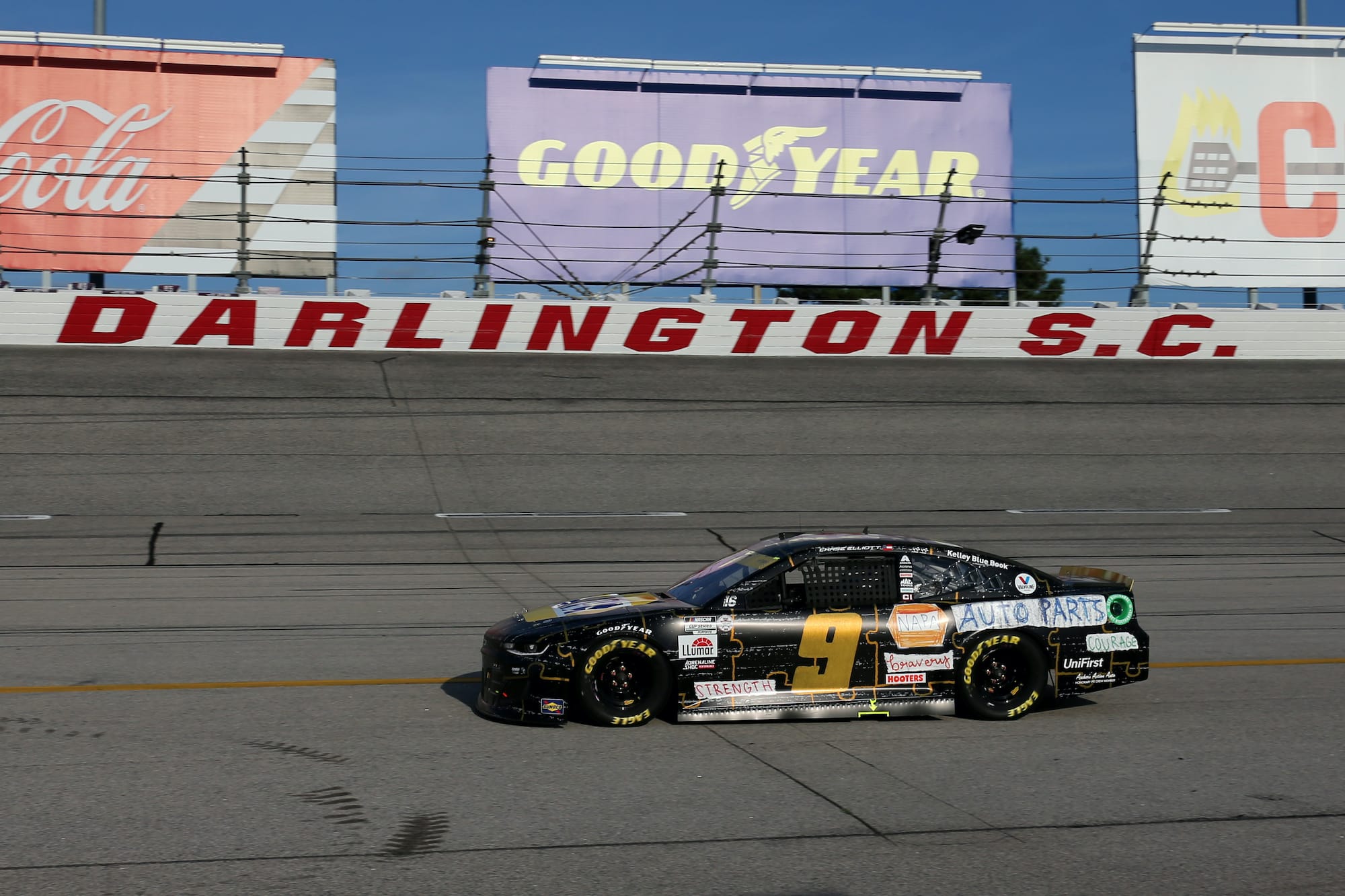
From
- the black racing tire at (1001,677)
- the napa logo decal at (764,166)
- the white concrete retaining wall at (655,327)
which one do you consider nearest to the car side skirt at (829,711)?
the black racing tire at (1001,677)

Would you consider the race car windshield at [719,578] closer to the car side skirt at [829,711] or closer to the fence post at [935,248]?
the car side skirt at [829,711]

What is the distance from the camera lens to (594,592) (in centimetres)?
1191

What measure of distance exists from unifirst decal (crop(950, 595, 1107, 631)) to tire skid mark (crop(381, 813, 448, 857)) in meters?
3.60

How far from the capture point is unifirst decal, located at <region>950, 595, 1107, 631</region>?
7.75 meters

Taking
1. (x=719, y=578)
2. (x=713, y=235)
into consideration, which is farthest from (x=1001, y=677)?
(x=713, y=235)

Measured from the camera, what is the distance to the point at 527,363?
20453 millimetres

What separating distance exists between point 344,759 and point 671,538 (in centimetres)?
871

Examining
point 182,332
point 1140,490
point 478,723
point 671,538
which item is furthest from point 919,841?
point 182,332

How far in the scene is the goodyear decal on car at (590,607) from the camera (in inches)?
298

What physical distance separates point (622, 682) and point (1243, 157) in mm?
27773

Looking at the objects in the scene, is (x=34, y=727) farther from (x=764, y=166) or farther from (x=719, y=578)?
(x=764, y=166)

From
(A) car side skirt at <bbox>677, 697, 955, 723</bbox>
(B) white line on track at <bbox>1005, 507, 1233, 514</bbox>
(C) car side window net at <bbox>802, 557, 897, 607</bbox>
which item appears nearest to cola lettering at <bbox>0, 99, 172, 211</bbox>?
(B) white line on track at <bbox>1005, 507, 1233, 514</bbox>

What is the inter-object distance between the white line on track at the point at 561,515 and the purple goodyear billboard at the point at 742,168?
36.5ft

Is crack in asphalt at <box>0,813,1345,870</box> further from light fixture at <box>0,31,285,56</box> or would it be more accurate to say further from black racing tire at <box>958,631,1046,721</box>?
light fixture at <box>0,31,285,56</box>
